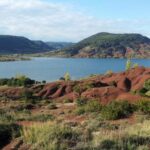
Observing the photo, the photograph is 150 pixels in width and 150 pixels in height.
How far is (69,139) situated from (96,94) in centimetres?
2945

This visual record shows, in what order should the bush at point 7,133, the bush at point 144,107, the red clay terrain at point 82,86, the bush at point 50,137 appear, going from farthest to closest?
the red clay terrain at point 82,86 < the bush at point 144,107 < the bush at point 7,133 < the bush at point 50,137

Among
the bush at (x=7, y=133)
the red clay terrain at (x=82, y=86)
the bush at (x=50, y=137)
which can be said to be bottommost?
the red clay terrain at (x=82, y=86)

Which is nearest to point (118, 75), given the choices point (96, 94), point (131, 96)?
point (96, 94)

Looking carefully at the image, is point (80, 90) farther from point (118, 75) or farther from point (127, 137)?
point (127, 137)

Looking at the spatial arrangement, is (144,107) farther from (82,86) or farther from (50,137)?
(82,86)

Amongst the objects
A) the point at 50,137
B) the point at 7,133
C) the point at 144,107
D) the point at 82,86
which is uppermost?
the point at 50,137

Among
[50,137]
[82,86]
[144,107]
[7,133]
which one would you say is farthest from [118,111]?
[82,86]

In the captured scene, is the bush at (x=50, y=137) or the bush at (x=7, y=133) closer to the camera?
the bush at (x=50, y=137)

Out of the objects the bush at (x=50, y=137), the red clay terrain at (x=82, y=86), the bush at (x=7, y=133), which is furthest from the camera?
the red clay terrain at (x=82, y=86)

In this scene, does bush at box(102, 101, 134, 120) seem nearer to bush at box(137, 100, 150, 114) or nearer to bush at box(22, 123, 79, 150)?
bush at box(137, 100, 150, 114)

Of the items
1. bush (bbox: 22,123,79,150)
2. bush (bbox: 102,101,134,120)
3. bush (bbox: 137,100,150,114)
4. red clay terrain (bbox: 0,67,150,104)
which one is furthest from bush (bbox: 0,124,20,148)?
red clay terrain (bbox: 0,67,150,104)

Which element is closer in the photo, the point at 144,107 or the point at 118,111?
the point at 118,111

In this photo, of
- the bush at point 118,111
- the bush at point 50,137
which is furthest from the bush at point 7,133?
the bush at point 118,111

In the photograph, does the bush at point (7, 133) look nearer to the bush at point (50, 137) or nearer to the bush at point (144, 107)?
the bush at point (50, 137)
